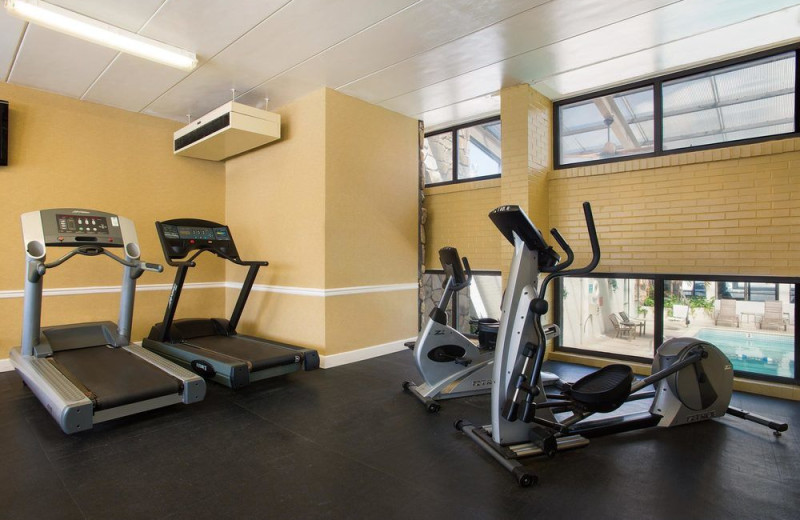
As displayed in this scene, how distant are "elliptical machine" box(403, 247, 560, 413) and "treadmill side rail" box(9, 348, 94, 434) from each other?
230cm

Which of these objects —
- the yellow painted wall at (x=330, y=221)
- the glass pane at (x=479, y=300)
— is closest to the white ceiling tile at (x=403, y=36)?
the yellow painted wall at (x=330, y=221)

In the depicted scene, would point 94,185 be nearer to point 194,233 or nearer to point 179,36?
point 194,233

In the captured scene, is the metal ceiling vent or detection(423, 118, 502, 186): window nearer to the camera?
the metal ceiling vent

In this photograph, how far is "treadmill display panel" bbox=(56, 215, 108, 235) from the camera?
3721 mm

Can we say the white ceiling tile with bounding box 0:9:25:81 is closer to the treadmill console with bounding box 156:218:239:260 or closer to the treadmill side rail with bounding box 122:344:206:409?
the treadmill console with bounding box 156:218:239:260

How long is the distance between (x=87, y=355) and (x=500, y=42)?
4.56 meters

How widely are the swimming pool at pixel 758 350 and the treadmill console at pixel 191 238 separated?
16.3 feet

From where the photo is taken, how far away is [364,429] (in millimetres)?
3029

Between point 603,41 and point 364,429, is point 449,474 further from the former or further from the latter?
point 603,41

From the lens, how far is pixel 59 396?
110 inches

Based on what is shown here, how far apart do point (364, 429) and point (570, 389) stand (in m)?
1.44

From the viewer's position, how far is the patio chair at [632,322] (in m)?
4.46

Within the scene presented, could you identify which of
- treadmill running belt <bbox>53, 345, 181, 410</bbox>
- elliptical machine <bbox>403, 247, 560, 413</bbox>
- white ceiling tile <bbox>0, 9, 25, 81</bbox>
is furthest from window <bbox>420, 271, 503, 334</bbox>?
white ceiling tile <bbox>0, 9, 25, 81</bbox>

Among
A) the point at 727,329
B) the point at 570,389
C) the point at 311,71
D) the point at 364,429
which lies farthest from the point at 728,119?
the point at 364,429
